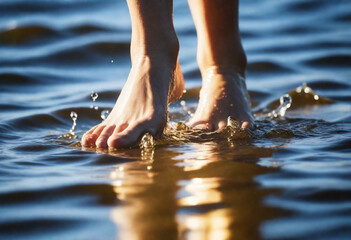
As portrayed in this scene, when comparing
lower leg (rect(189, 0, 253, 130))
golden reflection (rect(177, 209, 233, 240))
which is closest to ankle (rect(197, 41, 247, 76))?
lower leg (rect(189, 0, 253, 130))

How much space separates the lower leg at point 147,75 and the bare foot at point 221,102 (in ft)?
0.65

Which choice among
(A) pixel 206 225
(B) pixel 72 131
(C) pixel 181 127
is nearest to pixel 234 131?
(C) pixel 181 127

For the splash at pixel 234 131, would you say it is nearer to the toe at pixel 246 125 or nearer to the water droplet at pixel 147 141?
the toe at pixel 246 125

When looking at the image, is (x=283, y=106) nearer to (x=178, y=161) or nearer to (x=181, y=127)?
(x=181, y=127)

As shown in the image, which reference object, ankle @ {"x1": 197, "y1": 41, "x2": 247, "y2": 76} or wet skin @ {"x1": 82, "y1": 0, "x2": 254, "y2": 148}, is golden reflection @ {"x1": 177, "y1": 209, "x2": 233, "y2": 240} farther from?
ankle @ {"x1": 197, "y1": 41, "x2": 247, "y2": 76}

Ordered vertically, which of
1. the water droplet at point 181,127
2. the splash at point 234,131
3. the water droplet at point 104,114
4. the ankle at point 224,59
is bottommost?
the splash at point 234,131

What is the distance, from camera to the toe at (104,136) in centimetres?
194

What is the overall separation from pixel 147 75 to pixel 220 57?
425 mm

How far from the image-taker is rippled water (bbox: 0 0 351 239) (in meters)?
1.13

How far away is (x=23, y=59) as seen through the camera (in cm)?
393

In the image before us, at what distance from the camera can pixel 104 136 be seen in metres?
1.98

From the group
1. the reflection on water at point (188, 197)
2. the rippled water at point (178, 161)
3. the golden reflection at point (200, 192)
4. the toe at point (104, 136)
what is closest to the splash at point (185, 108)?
the rippled water at point (178, 161)

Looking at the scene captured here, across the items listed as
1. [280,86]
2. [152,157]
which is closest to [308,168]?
[152,157]

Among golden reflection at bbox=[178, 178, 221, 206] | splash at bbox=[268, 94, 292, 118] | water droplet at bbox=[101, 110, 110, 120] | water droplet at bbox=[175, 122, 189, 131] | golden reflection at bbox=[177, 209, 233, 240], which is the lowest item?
golden reflection at bbox=[177, 209, 233, 240]
